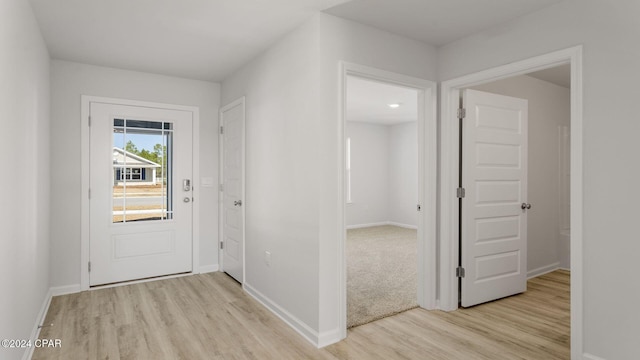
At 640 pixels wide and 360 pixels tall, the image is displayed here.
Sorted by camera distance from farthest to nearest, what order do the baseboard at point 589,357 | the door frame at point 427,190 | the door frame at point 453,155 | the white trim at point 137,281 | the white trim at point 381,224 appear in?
1. the white trim at point 381,224
2. the white trim at point 137,281
3. the door frame at point 427,190
4. the door frame at point 453,155
5. the baseboard at point 589,357

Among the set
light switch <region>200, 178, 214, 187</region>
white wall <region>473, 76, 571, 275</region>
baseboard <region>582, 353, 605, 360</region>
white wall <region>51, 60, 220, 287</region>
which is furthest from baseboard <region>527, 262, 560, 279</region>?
white wall <region>51, 60, 220, 287</region>

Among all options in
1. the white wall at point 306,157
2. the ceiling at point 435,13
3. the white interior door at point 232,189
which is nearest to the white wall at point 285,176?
the white wall at point 306,157

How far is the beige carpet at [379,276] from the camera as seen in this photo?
3193mm

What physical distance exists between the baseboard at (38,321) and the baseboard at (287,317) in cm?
171

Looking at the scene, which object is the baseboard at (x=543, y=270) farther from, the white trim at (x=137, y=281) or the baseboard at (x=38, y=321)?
the baseboard at (x=38, y=321)

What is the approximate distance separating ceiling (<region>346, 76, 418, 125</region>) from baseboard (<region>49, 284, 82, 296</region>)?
368 centimetres

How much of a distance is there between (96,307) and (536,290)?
442 cm

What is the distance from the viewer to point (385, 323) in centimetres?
290

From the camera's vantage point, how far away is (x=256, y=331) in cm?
274

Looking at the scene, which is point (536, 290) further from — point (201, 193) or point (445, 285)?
point (201, 193)

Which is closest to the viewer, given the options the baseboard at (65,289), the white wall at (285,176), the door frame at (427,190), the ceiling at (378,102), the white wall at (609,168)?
the white wall at (609,168)

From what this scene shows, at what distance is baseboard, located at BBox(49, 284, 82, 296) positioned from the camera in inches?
141

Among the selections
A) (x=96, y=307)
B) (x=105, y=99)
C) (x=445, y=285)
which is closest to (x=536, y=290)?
(x=445, y=285)

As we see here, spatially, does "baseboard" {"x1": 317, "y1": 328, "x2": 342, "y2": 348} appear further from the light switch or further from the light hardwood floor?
the light switch
